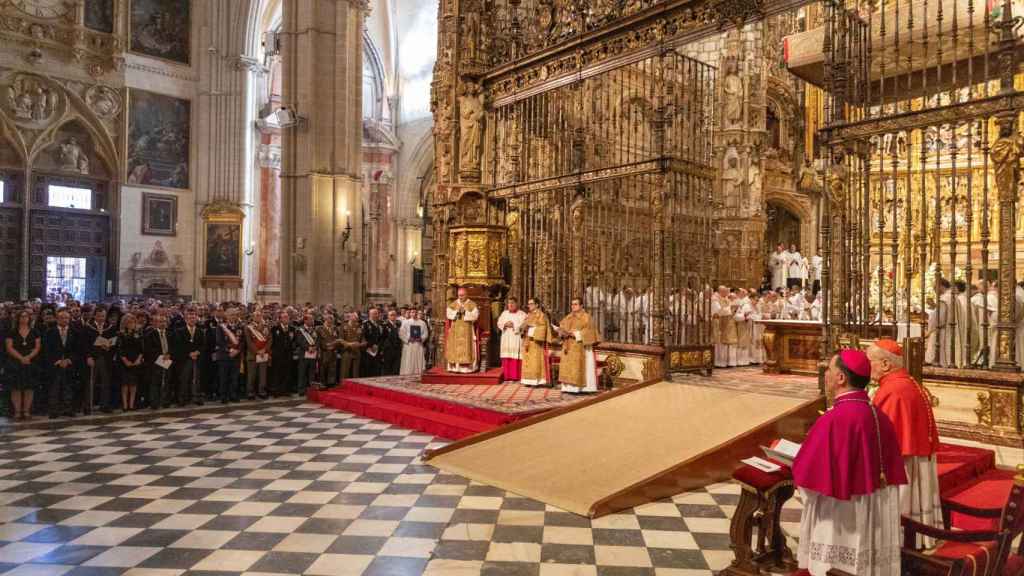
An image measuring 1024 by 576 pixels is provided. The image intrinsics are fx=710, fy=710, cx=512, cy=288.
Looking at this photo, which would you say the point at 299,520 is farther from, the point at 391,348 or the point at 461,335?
the point at 391,348

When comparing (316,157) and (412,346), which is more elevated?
(316,157)

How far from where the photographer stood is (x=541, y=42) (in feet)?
39.2

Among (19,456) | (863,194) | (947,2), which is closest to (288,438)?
(19,456)

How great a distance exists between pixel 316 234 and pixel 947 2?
15768mm

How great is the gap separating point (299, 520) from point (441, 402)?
167 inches

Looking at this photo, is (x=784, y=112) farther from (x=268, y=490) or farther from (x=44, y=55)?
(x=44, y=55)

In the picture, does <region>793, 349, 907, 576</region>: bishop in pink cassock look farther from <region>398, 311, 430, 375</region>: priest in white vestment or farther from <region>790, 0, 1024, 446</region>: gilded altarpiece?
<region>398, 311, 430, 375</region>: priest in white vestment

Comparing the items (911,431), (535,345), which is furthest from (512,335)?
(911,431)

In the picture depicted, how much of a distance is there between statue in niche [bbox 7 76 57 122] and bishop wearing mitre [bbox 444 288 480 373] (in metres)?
16.6

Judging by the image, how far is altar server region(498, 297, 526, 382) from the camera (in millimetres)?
11477

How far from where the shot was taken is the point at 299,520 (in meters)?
5.70

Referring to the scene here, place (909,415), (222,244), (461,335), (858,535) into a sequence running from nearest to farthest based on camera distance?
(858,535) < (909,415) < (461,335) < (222,244)

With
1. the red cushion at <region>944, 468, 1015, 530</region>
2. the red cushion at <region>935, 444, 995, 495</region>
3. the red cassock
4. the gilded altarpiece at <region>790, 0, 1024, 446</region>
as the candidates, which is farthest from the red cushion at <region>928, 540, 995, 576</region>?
the gilded altarpiece at <region>790, 0, 1024, 446</region>

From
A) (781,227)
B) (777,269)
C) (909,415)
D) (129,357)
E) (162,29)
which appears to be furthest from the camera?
(781,227)
